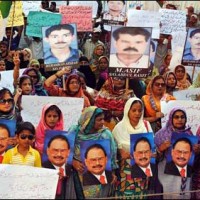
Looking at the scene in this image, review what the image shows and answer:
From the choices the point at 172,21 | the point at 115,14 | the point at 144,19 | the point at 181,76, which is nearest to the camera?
the point at 181,76

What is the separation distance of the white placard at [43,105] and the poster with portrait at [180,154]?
89 centimetres

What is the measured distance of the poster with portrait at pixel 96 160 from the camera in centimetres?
381

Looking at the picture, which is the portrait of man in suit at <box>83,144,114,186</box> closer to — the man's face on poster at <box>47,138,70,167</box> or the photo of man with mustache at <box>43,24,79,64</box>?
the man's face on poster at <box>47,138,70,167</box>

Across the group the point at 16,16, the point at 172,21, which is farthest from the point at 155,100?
the point at 172,21

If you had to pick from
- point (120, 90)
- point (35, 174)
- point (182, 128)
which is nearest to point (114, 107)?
point (120, 90)

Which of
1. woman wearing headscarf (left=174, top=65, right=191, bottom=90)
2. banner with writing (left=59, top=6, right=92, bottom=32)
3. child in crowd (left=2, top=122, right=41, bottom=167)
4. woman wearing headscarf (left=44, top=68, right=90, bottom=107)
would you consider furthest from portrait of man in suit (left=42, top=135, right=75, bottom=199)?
banner with writing (left=59, top=6, right=92, bottom=32)

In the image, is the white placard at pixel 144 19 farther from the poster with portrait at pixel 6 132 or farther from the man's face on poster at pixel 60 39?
the poster with portrait at pixel 6 132

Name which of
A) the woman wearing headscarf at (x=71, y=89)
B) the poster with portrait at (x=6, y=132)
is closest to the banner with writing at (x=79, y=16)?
the woman wearing headscarf at (x=71, y=89)

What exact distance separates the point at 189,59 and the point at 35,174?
11.1 ft

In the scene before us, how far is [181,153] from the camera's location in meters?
4.09

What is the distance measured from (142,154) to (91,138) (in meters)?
0.40

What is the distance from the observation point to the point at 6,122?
162 inches

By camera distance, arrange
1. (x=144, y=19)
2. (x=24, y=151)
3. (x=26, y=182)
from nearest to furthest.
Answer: (x=26, y=182) → (x=24, y=151) → (x=144, y=19)

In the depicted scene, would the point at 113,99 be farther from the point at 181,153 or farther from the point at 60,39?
the point at 181,153
